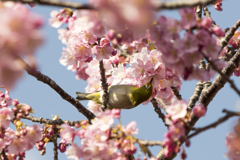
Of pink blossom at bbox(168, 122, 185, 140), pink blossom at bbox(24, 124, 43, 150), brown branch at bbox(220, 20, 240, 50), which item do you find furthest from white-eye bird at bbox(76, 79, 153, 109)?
pink blossom at bbox(168, 122, 185, 140)

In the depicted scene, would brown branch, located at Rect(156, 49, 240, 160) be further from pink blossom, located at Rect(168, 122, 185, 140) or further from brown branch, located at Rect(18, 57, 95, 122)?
pink blossom, located at Rect(168, 122, 185, 140)

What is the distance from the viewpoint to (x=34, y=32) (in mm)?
1516

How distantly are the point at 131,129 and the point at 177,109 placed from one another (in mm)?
419

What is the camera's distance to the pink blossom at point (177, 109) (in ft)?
6.71

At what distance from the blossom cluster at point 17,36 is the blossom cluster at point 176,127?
1103mm

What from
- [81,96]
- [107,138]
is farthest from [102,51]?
[107,138]

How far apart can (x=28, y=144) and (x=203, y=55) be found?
1.96m

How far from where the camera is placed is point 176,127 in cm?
198

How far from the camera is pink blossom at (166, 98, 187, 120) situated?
2045 millimetres

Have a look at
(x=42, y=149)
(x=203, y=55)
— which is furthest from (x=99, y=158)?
(x=42, y=149)

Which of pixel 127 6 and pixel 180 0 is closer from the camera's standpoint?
pixel 127 6

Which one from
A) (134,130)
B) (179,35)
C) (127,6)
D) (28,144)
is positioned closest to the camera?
(127,6)

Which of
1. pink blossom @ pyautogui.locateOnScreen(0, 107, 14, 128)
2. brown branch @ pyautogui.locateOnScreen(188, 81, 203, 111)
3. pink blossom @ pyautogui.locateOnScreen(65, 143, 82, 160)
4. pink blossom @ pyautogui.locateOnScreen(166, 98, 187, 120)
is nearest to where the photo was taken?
pink blossom @ pyautogui.locateOnScreen(166, 98, 187, 120)

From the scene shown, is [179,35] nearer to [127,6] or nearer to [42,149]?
[127,6]
